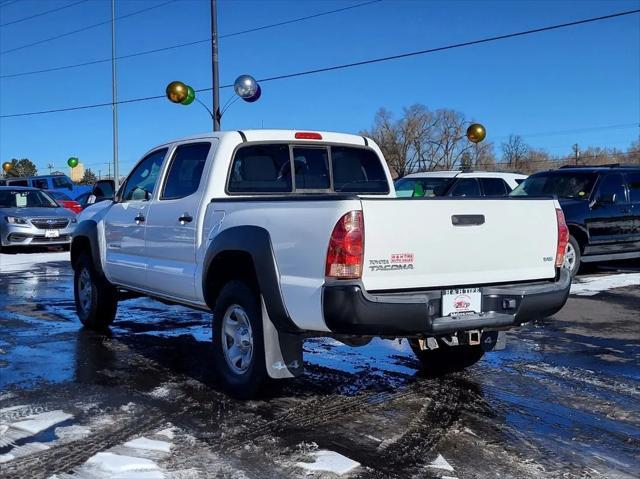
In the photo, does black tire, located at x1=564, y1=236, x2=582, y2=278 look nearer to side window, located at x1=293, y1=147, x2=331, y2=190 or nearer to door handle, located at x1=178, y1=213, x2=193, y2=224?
side window, located at x1=293, y1=147, x2=331, y2=190

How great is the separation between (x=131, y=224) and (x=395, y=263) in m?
3.30

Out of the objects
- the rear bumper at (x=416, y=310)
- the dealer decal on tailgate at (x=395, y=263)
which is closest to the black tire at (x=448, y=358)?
the rear bumper at (x=416, y=310)

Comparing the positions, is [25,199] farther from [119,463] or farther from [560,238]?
Answer: [560,238]

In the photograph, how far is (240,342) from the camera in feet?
16.8

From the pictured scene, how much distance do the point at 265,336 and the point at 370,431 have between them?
3.05ft

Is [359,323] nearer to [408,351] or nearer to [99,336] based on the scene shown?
[408,351]

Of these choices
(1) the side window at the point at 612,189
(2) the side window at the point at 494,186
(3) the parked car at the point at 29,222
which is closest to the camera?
(1) the side window at the point at 612,189

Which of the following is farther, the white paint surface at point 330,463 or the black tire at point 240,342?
the black tire at point 240,342

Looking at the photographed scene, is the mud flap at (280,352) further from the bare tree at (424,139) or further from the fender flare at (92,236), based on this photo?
the bare tree at (424,139)

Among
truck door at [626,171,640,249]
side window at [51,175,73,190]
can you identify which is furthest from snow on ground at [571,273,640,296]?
Answer: side window at [51,175,73,190]

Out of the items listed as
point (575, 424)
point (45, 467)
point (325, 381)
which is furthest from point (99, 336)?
point (575, 424)

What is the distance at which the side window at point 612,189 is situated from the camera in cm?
1199

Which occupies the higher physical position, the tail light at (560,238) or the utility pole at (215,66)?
the utility pole at (215,66)

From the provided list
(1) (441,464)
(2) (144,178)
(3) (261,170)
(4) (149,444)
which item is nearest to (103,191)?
(2) (144,178)
